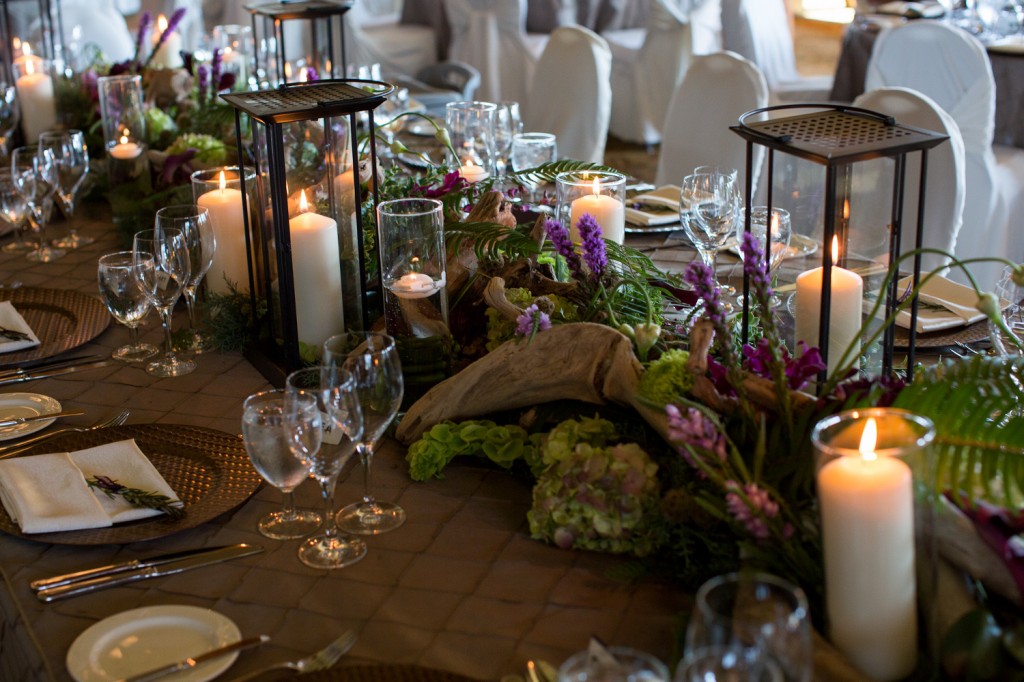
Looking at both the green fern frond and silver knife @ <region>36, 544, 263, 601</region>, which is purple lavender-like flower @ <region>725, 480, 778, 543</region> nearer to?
the green fern frond

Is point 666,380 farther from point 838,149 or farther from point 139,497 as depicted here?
point 139,497

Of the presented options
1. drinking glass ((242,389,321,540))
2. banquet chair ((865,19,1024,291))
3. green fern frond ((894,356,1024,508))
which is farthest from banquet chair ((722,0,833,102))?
drinking glass ((242,389,321,540))

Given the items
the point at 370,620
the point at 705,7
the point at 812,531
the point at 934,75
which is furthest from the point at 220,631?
the point at 705,7

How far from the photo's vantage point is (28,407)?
62.7 inches

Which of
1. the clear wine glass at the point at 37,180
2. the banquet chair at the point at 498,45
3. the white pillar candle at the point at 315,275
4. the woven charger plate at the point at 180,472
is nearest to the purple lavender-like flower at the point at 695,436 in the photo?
the woven charger plate at the point at 180,472

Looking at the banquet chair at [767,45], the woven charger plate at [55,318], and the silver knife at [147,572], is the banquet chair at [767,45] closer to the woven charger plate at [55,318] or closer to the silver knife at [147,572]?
the woven charger plate at [55,318]

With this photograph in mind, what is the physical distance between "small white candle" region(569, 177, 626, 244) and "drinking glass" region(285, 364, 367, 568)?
0.70m

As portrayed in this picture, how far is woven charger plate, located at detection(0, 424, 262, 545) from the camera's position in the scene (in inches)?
49.4

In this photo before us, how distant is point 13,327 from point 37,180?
1.48 ft

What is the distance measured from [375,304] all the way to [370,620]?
74 centimetres

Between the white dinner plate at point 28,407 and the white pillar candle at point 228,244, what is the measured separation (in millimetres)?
375

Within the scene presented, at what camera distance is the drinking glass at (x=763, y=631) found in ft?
2.56

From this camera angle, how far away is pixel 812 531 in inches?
40.8

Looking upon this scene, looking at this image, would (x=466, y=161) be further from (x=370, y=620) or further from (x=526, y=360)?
(x=370, y=620)
